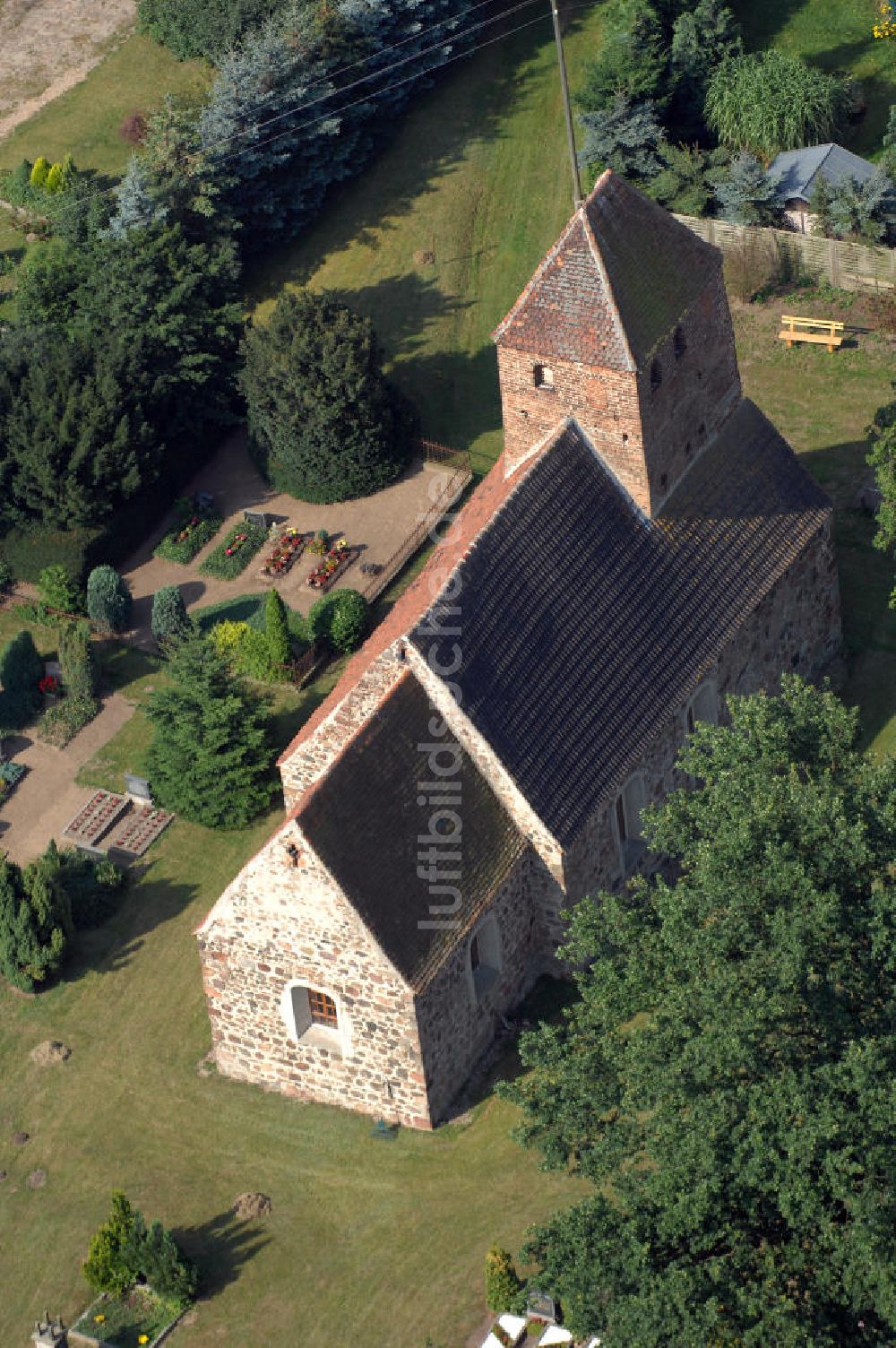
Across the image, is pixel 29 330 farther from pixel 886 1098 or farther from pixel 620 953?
pixel 886 1098

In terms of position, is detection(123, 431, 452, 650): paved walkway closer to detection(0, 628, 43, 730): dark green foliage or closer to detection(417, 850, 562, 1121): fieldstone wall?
detection(0, 628, 43, 730): dark green foliage

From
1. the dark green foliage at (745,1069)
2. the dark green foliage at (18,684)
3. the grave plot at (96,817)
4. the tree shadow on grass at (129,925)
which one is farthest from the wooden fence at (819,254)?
the dark green foliage at (745,1069)

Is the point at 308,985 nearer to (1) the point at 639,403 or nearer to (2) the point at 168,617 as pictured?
(1) the point at 639,403

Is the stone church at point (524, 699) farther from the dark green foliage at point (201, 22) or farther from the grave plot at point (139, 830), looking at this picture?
the dark green foliage at point (201, 22)

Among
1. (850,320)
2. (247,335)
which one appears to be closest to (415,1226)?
(247,335)

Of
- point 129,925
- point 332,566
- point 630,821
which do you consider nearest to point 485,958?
point 630,821

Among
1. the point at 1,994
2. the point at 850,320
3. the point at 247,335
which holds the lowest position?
the point at 850,320

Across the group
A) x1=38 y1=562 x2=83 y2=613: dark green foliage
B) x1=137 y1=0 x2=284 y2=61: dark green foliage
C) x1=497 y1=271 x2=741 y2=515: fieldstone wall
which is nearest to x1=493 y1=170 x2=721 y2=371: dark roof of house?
x1=497 y1=271 x2=741 y2=515: fieldstone wall
